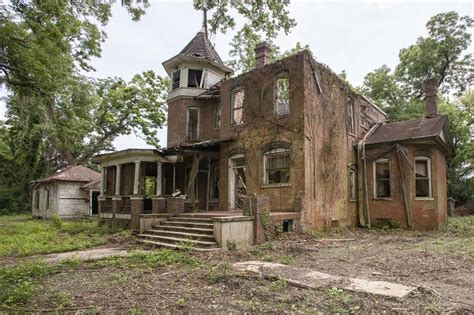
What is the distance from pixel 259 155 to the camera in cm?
1366

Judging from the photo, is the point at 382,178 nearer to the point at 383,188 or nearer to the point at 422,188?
the point at 383,188

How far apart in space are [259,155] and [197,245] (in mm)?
5228

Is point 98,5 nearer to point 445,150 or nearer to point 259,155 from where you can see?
point 259,155

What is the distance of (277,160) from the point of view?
43.9 ft

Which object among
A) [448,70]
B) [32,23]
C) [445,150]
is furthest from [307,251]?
[448,70]

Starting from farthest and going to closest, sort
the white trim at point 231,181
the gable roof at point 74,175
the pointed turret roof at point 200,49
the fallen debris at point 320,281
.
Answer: the gable roof at point 74,175
the pointed turret roof at point 200,49
the white trim at point 231,181
the fallen debris at point 320,281

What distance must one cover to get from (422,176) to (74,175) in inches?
917

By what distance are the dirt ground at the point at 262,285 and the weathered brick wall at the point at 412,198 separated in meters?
5.20

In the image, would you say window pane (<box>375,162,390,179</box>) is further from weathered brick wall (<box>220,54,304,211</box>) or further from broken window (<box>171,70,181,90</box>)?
broken window (<box>171,70,181,90</box>)

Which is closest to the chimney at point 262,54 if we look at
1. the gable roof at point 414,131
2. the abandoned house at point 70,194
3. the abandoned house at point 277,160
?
the abandoned house at point 277,160

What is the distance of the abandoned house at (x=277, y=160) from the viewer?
12.3m

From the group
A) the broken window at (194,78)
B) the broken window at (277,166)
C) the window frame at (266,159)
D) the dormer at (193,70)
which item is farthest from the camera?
the broken window at (194,78)

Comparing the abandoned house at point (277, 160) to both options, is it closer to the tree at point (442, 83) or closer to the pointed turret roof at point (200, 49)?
the pointed turret roof at point (200, 49)

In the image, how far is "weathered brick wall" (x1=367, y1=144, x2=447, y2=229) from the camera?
14.6 meters
